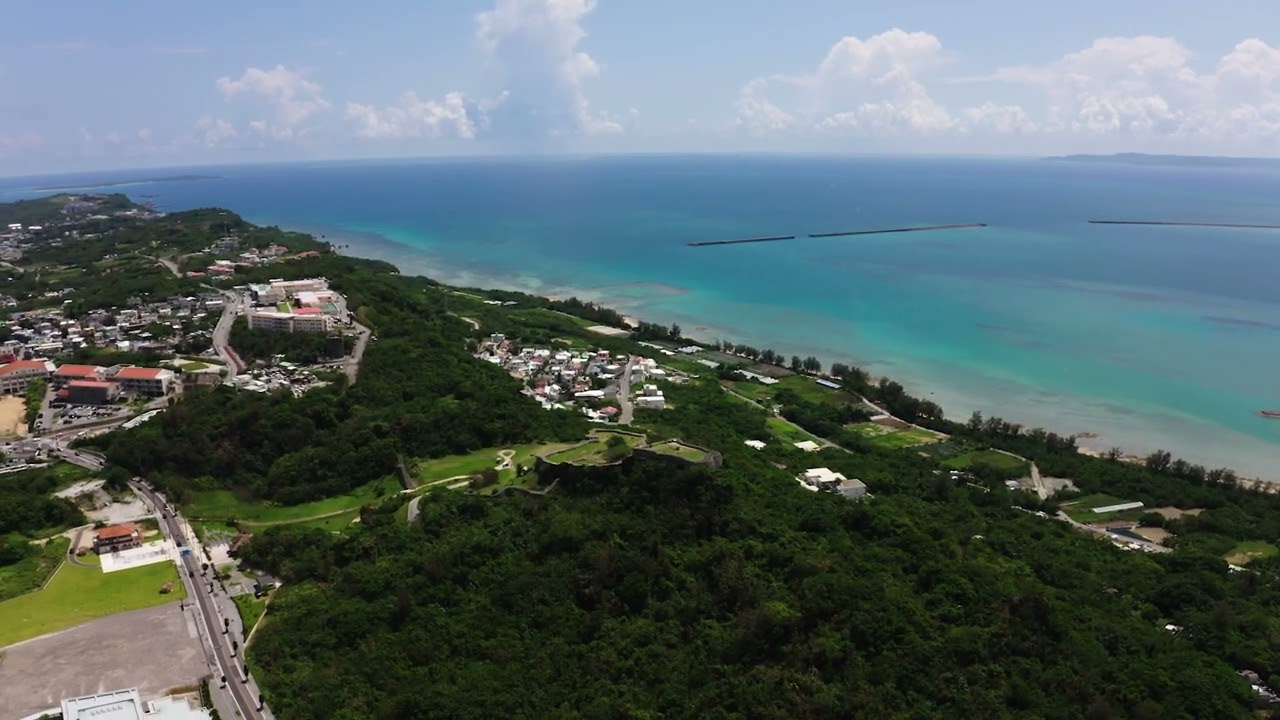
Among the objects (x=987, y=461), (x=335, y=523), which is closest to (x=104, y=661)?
(x=335, y=523)

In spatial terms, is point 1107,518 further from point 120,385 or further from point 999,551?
point 120,385

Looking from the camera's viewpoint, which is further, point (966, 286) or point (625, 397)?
point (966, 286)

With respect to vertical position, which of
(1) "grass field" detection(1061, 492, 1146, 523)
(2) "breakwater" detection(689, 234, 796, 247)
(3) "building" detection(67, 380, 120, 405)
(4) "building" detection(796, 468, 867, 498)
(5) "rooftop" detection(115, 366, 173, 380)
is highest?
(2) "breakwater" detection(689, 234, 796, 247)

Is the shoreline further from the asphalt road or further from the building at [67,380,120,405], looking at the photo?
the building at [67,380,120,405]

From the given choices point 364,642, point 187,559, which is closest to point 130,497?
point 187,559

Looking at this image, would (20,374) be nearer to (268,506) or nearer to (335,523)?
(268,506)

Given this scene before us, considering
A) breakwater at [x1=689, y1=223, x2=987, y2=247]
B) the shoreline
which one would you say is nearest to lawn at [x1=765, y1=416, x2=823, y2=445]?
the shoreline

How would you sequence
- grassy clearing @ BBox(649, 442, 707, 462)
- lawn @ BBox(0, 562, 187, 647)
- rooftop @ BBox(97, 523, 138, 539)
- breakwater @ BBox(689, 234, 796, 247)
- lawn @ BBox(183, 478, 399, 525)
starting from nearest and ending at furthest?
lawn @ BBox(0, 562, 187, 647) < rooftop @ BBox(97, 523, 138, 539) < grassy clearing @ BBox(649, 442, 707, 462) < lawn @ BBox(183, 478, 399, 525) < breakwater @ BBox(689, 234, 796, 247)
